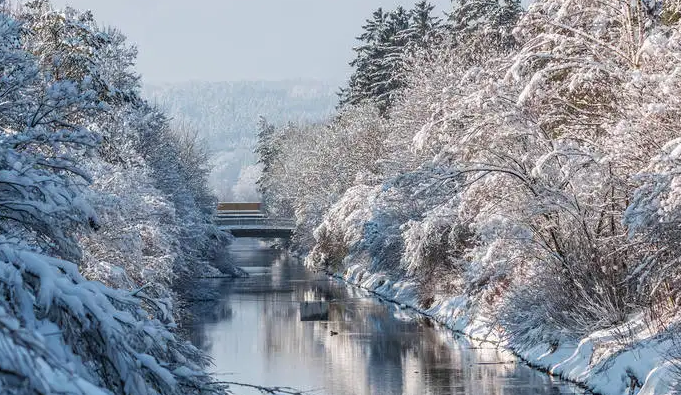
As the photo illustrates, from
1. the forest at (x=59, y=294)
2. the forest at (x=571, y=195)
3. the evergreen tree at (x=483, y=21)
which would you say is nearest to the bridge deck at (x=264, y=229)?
the evergreen tree at (x=483, y=21)

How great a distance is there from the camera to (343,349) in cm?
2969

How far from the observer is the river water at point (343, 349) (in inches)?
903

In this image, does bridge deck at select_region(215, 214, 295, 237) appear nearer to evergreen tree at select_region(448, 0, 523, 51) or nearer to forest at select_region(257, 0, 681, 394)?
evergreen tree at select_region(448, 0, 523, 51)

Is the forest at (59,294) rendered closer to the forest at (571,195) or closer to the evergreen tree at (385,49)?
the forest at (571,195)

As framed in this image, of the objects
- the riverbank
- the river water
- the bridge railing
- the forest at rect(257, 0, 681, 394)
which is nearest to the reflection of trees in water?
the river water

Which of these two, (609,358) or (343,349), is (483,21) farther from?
(609,358)

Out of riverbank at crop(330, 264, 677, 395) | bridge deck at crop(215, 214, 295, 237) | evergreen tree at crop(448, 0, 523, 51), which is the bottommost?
riverbank at crop(330, 264, 677, 395)

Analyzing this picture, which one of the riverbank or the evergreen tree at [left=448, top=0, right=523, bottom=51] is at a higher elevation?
the evergreen tree at [left=448, top=0, right=523, bottom=51]

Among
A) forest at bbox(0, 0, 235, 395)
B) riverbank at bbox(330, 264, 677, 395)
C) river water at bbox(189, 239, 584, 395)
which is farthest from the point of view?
river water at bbox(189, 239, 584, 395)

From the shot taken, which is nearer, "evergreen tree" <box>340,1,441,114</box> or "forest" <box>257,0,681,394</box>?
"forest" <box>257,0,681,394</box>

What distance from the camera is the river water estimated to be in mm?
22938

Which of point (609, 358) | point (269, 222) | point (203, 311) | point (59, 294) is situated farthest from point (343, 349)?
point (269, 222)

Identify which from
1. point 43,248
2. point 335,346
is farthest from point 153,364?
point 335,346

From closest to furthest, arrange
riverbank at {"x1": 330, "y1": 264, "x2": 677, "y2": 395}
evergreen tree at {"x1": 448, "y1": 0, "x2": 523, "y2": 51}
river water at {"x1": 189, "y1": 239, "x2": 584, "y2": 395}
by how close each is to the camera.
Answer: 1. riverbank at {"x1": 330, "y1": 264, "x2": 677, "y2": 395}
2. river water at {"x1": 189, "y1": 239, "x2": 584, "y2": 395}
3. evergreen tree at {"x1": 448, "y1": 0, "x2": 523, "y2": 51}
